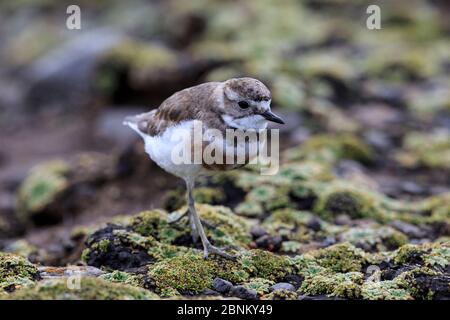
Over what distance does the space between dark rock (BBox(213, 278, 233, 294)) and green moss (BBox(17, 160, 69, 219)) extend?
4.69 meters

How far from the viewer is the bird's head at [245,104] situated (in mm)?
6387

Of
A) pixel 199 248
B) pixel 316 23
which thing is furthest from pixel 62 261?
pixel 316 23

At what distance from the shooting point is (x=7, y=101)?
16.9 m

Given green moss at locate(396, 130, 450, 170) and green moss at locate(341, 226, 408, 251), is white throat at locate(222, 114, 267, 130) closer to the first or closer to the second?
green moss at locate(341, 226, 408, 251)

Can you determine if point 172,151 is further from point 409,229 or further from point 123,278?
point 409,229

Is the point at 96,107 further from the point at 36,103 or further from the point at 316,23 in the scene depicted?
the point at 316,23

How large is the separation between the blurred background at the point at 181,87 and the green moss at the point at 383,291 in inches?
131

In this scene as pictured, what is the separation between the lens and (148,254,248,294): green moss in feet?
19.9

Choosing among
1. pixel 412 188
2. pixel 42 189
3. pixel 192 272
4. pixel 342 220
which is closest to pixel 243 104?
pixel 192 272

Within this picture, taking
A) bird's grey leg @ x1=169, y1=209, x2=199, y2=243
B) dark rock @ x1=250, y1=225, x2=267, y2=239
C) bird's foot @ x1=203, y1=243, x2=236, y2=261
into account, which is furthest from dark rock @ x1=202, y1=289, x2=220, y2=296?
dark rock @ x1=250, y1=225, x2=267, y2=239

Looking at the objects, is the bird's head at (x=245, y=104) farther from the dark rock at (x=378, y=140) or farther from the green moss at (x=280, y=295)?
the dark rock at (x=378, y=140)

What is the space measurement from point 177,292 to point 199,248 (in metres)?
1.17

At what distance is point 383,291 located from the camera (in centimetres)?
595

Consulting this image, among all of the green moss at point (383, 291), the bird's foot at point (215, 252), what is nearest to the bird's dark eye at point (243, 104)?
the bird's foot at point (215, 252)
